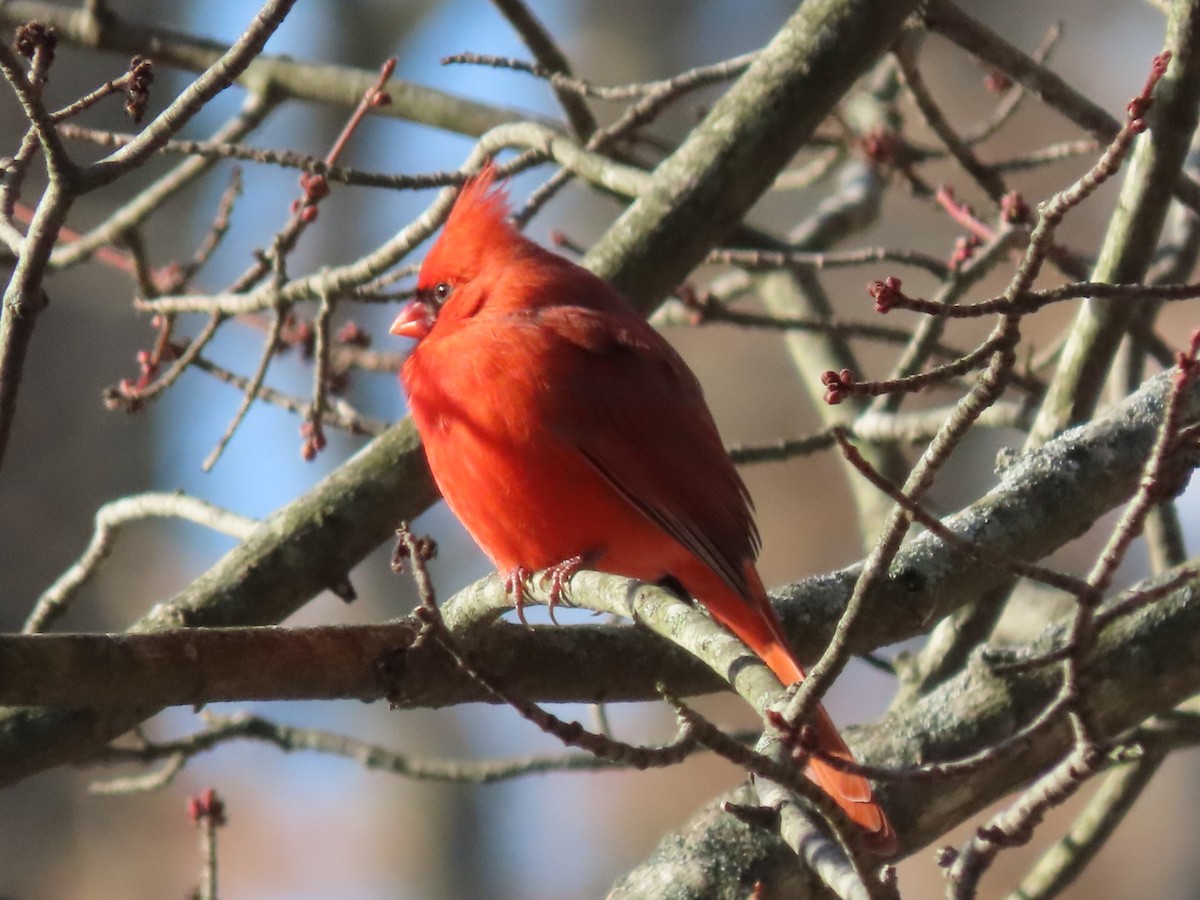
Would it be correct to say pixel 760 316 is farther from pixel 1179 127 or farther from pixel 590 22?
pixel 590 22

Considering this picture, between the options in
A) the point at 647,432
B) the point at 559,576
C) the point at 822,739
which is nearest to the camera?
the point at 822,739

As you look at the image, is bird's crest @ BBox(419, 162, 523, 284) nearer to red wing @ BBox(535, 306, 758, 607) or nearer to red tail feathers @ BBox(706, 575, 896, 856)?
red wing @ BBox(535, 306, 758, 607)

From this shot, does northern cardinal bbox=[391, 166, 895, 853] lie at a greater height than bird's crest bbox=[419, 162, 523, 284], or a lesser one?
lesser

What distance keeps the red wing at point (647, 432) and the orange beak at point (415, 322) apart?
1.65 feet

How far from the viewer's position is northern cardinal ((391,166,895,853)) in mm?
3189

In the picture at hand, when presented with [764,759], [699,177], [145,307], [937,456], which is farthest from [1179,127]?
[145,307]

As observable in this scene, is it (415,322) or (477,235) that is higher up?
(477,235)

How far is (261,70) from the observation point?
13.6ft

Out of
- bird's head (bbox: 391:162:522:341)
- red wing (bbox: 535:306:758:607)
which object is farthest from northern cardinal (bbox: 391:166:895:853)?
bird's head (bbox: 391:162:522:341)

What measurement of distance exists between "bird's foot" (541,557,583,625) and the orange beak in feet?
3.05

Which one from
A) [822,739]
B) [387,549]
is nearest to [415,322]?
[822,739]

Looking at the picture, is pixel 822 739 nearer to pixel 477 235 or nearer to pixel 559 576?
pixel 559 576

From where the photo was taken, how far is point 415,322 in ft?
13.0

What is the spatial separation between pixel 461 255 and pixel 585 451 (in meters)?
0.87
